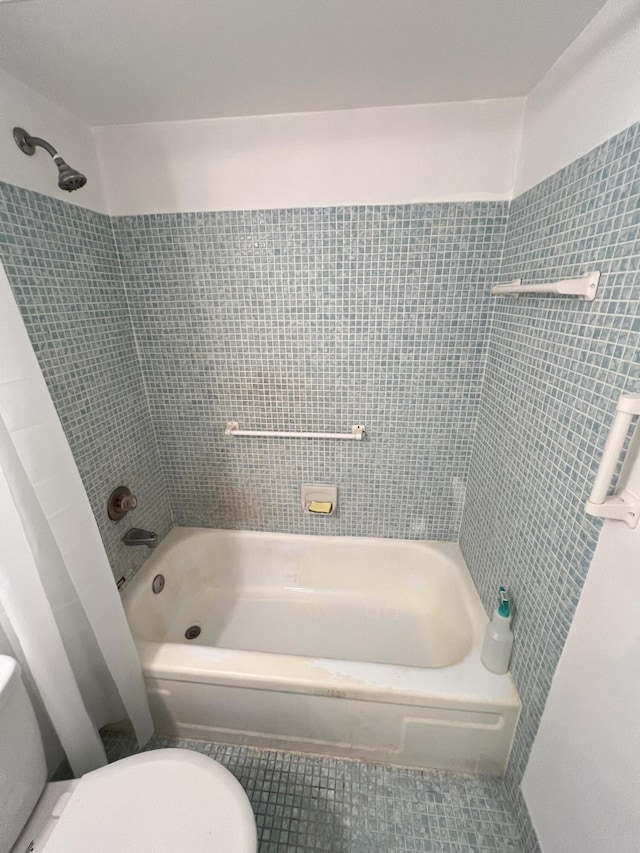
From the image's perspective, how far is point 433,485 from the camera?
1.63 m

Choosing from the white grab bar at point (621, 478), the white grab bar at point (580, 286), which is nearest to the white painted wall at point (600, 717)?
the white grab bar at point (621, 478)

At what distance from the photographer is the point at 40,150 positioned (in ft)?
3.48

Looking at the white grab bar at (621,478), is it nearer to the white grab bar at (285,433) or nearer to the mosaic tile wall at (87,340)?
the white grab bar at (285,433)

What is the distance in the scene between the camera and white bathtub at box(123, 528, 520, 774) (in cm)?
110

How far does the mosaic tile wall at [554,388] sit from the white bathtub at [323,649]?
0.17 m

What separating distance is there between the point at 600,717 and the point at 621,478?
488 mm

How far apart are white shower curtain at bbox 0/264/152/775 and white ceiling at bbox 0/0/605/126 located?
64cm

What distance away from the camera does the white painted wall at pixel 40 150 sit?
96 centimetres

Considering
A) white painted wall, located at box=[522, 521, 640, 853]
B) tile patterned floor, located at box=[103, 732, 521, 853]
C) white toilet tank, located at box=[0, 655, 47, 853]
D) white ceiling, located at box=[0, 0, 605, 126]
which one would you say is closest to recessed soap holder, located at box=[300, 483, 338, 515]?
tile patterned floor, located at box=[103, 732, 521, 853]

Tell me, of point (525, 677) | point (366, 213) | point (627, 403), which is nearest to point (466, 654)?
point (525, 677)

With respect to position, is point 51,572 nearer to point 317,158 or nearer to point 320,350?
point 320,350

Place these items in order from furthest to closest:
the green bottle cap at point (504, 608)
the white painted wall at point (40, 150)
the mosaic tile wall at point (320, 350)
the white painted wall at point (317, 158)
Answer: the mosaic tile wall at point (320, 350), the white painted wall at point (317, 158), the green bottle cap at point (504, 608), the white painted wall at point (40, 150)

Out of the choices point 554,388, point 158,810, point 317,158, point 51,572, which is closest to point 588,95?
point 554,388

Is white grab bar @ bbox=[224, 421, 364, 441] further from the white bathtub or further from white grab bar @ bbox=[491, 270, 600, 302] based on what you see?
white grab bar @ bbox=[491, 270, 600, 302]
